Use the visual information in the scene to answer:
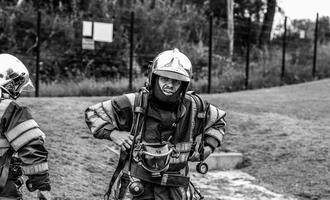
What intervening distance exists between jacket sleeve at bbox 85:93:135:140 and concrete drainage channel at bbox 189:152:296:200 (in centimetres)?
312

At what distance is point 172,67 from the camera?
171 inches

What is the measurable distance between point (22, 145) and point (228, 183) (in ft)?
15.3

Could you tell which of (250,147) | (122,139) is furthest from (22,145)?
(250,147)

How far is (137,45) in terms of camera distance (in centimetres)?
1964

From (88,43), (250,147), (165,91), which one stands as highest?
(88,43)

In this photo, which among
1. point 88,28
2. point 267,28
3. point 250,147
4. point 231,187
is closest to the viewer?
point 231,187

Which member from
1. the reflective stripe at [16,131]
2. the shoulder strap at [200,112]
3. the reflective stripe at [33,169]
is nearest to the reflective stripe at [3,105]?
the reflective stripe at [16,131]

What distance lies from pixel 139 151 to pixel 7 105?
927mm

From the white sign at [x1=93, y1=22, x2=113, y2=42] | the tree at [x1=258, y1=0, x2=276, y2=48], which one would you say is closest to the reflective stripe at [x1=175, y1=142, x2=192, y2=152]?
the white sign at [x1=93, y1=22, x2=113, y2=42]

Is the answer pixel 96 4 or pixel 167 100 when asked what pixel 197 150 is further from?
pixel 96 4

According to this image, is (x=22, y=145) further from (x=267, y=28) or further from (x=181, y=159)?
(x=267, y=28)

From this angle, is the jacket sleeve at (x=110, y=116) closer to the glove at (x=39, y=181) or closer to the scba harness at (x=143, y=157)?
the scba harness at (x=143, y=157)

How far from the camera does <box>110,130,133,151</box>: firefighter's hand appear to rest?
169 inches

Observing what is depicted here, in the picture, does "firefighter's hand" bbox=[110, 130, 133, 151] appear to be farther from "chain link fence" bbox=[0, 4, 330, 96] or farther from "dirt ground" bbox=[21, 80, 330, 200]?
"chain link fence" bbox=[0, 4, 330, 96]
